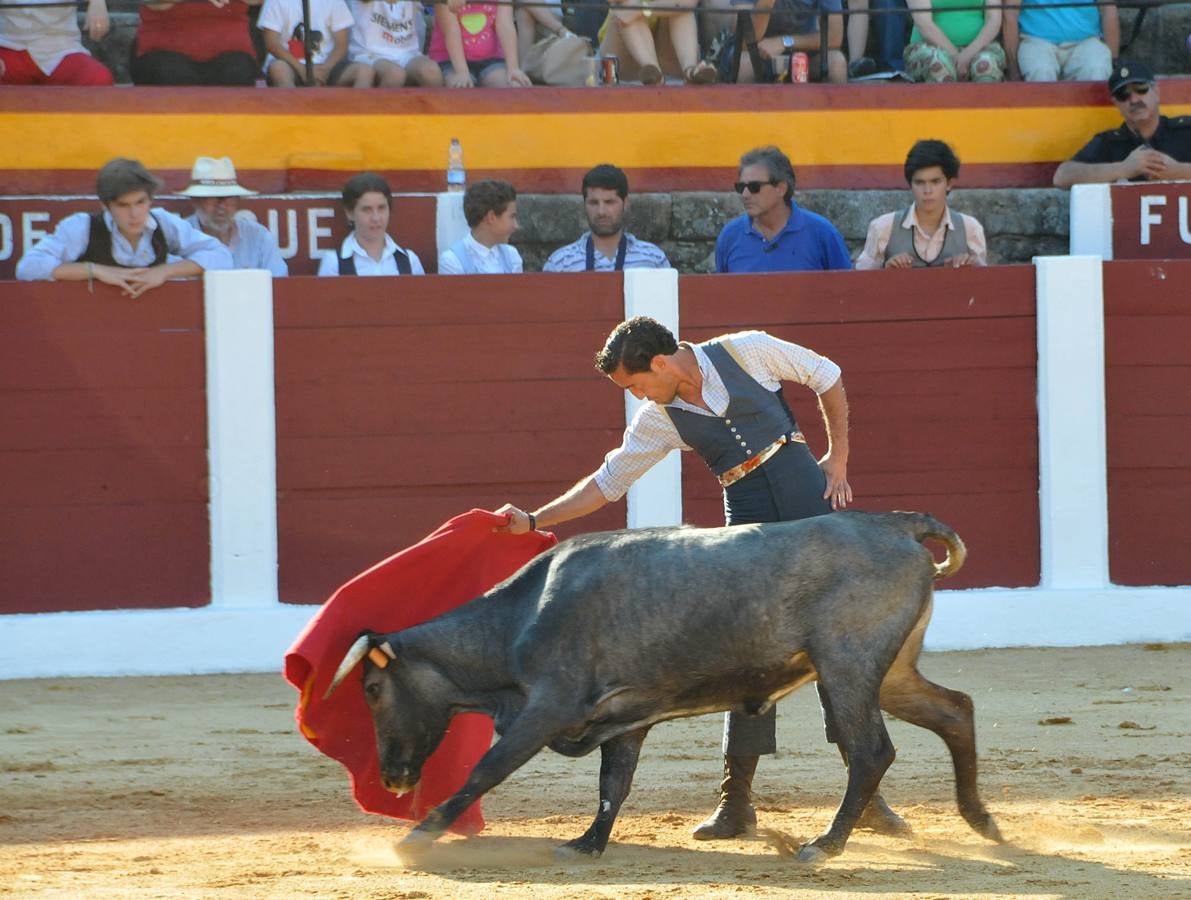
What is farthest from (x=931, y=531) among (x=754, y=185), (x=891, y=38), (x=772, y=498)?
(x=891, y=38)

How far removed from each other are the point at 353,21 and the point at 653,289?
2286mm

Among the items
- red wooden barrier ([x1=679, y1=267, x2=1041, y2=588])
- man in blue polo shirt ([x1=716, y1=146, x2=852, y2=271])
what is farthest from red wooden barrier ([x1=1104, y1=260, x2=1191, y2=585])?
man in blue polo shirt ([x1=716, y1=146, x2=852, y2=271])

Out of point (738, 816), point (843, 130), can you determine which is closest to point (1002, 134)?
point (843, 130)

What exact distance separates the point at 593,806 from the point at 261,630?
7.92ft

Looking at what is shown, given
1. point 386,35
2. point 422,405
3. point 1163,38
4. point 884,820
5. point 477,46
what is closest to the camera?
point 884,820

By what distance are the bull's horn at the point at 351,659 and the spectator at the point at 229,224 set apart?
3.01 m

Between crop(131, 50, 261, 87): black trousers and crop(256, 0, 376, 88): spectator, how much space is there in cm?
15

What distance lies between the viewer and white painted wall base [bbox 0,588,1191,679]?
6.65 m

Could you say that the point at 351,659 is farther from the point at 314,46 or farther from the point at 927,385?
the point at 314,46

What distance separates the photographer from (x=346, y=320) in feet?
22.3

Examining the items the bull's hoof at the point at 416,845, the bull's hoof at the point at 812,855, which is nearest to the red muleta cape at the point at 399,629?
the bull's hoof at the point at 416,845

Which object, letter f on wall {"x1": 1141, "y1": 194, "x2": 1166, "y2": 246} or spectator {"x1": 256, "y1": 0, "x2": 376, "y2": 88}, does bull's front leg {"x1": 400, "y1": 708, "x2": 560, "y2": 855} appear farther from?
spectator {"x1": 256, "y1": 0, "x2": 376, "y2": 88}

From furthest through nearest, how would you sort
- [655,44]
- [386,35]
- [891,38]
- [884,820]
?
[891,38]
[655,44]
[386,35]
[884,820]

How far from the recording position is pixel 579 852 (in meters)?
4.03
